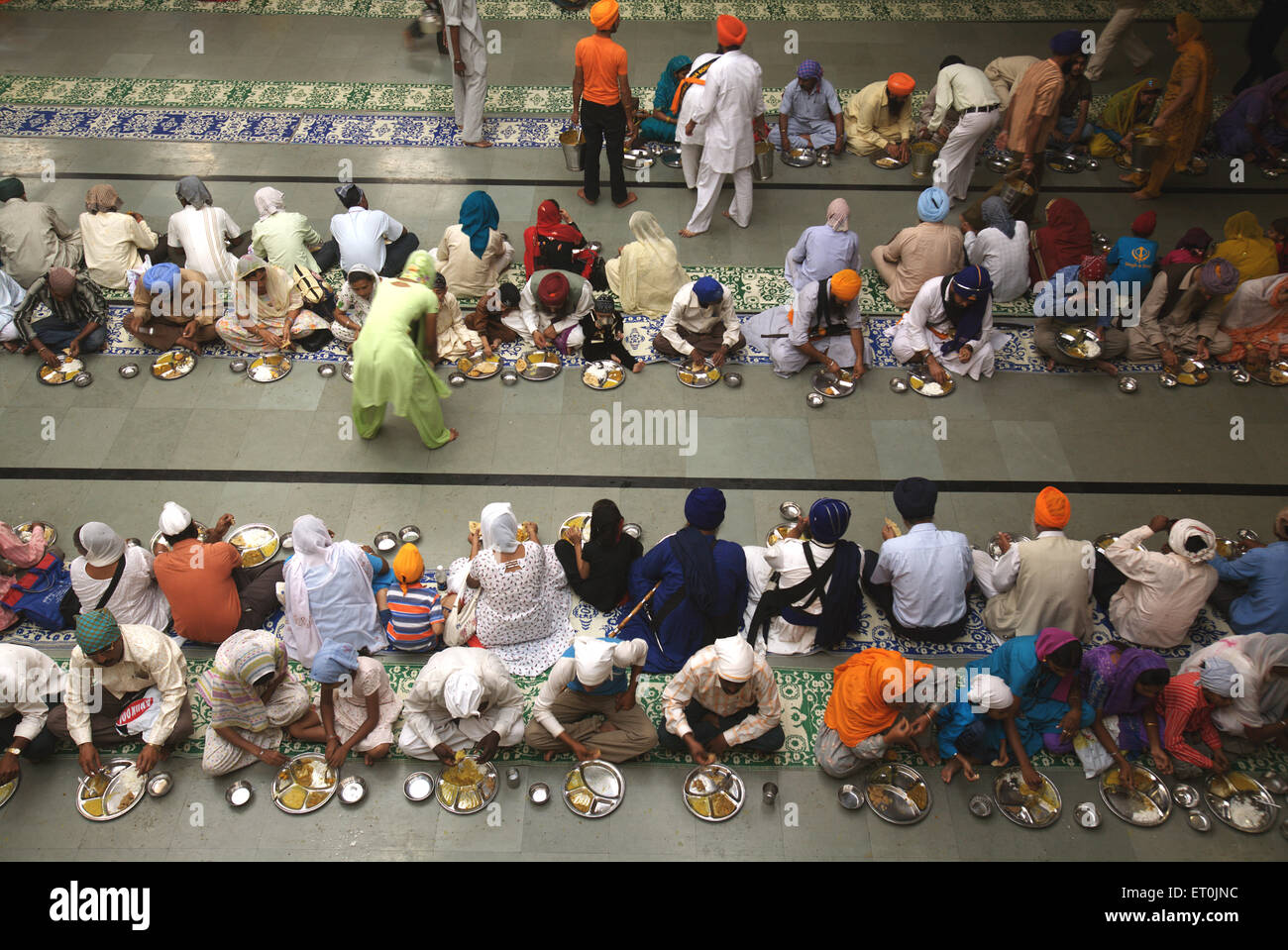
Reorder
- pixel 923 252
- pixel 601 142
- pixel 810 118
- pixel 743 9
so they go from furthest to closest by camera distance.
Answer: pixel 743 9
pixel 810 118
pixel 601 142
pixel 923 252

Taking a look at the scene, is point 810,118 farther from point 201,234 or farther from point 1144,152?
point 201,234

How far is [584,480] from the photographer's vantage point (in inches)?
227

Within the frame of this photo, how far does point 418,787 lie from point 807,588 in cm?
218

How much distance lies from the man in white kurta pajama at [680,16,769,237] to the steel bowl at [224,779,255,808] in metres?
5.36

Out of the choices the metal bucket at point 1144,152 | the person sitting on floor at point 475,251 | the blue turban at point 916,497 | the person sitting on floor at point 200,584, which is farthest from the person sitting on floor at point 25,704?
the metal bucket at point 1144,152

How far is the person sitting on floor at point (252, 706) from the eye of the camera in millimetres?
4059

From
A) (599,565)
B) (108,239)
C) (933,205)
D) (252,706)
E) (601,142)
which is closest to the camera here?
(252,706)

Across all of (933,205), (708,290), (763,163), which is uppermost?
(763,163)

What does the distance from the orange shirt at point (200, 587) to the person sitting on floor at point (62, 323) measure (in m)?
2.75

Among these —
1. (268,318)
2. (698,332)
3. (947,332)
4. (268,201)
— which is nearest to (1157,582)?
(947,332)

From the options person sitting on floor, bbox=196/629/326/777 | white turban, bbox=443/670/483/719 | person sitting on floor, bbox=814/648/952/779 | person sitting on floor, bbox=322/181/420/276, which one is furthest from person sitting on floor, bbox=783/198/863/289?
person sitting on floor, bbox=196/629/326/777

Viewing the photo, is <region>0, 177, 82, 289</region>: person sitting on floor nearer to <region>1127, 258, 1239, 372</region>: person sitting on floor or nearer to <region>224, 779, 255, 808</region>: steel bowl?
<region>224, 779, 255, 808</region>: steel bowl

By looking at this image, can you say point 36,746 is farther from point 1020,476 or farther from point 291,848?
point 1020,476

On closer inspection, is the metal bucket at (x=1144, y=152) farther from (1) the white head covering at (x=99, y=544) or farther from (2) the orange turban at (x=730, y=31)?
(1) the white head covering at (x=99, y=544)
